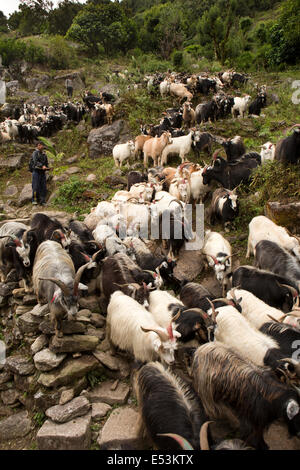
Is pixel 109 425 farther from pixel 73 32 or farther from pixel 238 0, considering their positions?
pixel 238 0

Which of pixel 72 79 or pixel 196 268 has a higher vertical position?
pixel 72 79

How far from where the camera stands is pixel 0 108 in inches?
821

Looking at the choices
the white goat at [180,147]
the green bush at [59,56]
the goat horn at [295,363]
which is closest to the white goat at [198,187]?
the white goat at [180,147]

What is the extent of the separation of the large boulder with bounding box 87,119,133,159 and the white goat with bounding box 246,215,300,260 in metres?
9.07

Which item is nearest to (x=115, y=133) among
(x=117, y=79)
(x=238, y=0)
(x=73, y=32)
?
(x=117, y=79)

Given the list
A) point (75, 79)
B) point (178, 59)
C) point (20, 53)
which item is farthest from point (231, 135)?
point (20, 53)

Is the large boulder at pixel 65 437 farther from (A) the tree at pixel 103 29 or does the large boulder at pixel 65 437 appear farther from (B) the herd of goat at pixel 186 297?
(A) the tree at pixel 103 29

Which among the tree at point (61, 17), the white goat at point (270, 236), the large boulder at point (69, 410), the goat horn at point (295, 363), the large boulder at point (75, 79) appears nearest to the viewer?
the goat horn at point (295, 363)

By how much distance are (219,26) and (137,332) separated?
106 ft

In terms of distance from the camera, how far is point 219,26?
2977 cm

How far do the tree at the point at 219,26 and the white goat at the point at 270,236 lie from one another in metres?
22.4

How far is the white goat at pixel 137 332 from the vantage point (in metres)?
4.32

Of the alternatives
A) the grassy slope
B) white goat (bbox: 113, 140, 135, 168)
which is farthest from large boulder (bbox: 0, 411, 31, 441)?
white goat (bbox: 113, 140, 135, 168)

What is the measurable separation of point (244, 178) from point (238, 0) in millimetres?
43810
